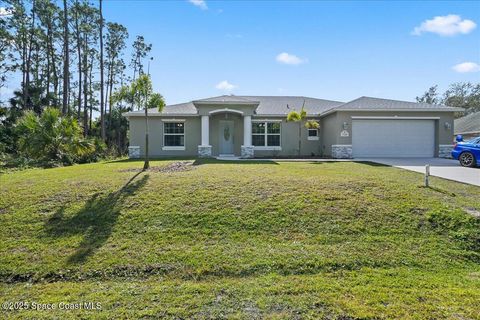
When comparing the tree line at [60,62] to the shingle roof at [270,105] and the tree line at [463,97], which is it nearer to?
the shingle roof at [270,105]

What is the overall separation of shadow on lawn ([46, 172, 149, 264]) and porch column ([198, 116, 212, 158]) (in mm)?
11087

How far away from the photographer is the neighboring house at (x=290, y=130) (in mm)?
17969

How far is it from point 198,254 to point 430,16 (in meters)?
14.0

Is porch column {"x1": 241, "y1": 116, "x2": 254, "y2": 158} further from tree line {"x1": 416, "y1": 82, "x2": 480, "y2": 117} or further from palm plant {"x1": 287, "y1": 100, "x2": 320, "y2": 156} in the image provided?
tree line {"x1": 416, "y1": 82, "x2": 480, "y2": 117}

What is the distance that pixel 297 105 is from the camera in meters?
22.6

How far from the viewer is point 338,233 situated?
5.88 metres

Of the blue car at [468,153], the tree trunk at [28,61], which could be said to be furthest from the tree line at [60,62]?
the blue car at [468,153]

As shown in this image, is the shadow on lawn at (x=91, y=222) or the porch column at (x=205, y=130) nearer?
the shadow on lawn at (x=91, y=222)

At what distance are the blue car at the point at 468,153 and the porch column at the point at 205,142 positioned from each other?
1340 centimetres

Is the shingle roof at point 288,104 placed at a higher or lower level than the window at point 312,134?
higher

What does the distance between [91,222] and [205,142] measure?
41.9 feet

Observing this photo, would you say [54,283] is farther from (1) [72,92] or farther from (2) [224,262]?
(1) [72,92]

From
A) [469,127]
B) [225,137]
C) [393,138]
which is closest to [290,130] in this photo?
[225,137]

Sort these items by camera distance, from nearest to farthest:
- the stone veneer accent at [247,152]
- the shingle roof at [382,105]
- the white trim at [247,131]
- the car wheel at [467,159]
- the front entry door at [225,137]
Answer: the car wheel at [467,159], the shingle roof at [382,105], the white trim at [247,131], the stone veneer accent at [247,152], the front entry door at [225,137]
